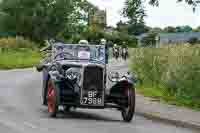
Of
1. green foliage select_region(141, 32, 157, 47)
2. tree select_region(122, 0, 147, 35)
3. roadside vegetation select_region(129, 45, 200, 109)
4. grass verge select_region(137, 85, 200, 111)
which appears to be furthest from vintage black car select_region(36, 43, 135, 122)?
green foliage select_region(141, 32, 157, 47)

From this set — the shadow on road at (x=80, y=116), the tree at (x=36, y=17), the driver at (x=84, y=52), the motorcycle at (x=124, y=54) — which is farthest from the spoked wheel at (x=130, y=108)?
the tree at (x=36, y=17)

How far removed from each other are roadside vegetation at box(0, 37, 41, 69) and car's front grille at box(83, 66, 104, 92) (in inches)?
1218

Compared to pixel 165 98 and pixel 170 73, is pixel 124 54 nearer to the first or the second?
pixel 170 73

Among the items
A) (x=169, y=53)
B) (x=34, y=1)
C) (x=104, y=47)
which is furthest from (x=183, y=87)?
(x=34, y=1)

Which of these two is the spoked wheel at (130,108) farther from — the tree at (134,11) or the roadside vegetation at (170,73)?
the roadside vegetation at (170,73)

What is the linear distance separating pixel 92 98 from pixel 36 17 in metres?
71.6

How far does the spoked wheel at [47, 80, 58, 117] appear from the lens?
598 inches

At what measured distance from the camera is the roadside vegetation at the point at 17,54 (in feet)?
162

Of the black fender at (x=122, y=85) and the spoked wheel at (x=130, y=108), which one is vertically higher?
the black fender at (x=122, y=85)

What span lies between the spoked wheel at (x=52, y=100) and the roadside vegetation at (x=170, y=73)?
5.09 meters

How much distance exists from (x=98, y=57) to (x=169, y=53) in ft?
23.7

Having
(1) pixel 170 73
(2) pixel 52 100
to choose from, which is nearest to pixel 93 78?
(2) pixel 52 100

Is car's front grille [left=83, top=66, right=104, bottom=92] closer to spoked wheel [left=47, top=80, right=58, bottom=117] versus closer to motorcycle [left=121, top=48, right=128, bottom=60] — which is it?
spoked wheel [left=47, top=80, right=58, bottom=117]

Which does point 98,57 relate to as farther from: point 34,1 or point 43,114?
point 34,1
